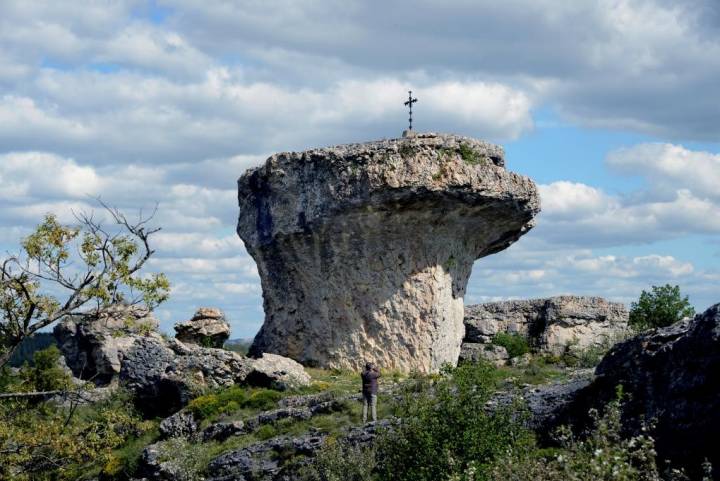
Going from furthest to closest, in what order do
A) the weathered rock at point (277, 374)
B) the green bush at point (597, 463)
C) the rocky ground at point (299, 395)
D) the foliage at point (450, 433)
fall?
the weathered rock at point (277, 374) → the foliage at point (450, 433) → the rocky ground at point (299, 395) → the green bush at point (597, 463)

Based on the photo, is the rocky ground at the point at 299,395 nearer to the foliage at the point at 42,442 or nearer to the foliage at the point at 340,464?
the foliage at the point at 340,464

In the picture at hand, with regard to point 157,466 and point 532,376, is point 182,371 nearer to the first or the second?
point 157,466

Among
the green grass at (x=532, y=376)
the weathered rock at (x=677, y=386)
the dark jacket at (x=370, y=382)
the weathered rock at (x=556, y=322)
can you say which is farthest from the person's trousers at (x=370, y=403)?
the weathered rock at (x=556, y=322)

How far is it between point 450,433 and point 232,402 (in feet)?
37.5

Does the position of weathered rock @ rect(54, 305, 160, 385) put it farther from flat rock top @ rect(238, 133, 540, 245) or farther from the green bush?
the green bush

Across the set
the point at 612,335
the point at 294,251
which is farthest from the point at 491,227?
the point at 612,335

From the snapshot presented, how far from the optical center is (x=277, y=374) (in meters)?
34.3

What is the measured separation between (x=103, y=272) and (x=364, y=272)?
12049mm

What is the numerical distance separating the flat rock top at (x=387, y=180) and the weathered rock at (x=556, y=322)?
1021cm

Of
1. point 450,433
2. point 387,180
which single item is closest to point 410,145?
point 387,180

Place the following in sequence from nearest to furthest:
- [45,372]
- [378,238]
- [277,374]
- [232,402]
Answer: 1. [232,402]
2. [277,374]
3. [378,238]
4. [45,372]

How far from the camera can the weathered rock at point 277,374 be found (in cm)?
3378

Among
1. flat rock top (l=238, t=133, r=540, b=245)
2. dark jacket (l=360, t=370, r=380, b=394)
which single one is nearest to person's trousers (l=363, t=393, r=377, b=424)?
dark jacket (l=360, t=370, r=380, b=394)

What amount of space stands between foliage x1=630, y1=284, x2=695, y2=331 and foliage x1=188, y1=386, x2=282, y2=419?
1967 cm
